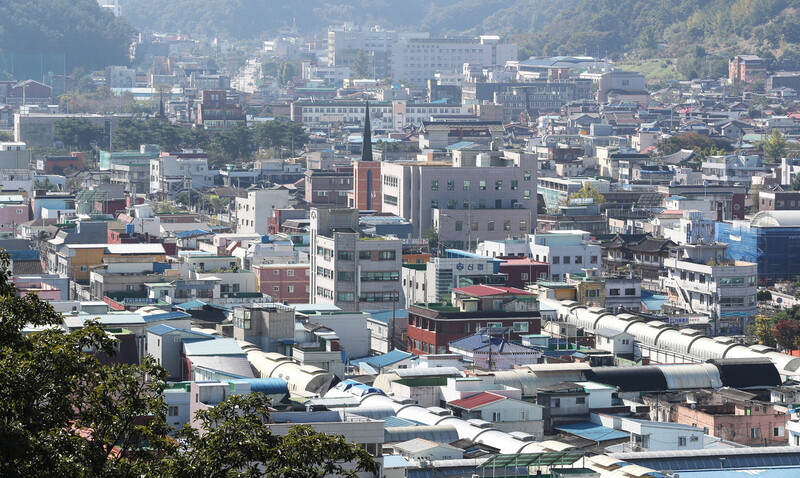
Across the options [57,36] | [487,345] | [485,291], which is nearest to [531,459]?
[487,345]

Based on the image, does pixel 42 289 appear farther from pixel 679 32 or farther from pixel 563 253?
pixel 679 32

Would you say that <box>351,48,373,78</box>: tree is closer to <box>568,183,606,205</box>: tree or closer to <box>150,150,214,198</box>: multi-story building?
<box>150,150,214,198</box>: multi-story building

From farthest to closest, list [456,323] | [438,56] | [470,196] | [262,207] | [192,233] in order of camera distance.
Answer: [438,56] → [262,207] → [470,196] → [192,233] → [456,323]

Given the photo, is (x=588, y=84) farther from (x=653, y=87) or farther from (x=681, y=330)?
(x=681, y=330)

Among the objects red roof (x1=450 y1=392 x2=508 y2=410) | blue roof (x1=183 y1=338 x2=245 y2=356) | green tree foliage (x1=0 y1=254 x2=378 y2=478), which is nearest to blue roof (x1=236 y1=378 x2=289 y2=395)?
red roof (x1=450 y1=392 x2=508 y2=410)

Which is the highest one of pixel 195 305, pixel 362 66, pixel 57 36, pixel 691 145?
pixel 57 36

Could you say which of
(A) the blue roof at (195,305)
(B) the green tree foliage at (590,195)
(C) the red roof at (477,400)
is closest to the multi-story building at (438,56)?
(B) the green tree foliage at (590,195)
